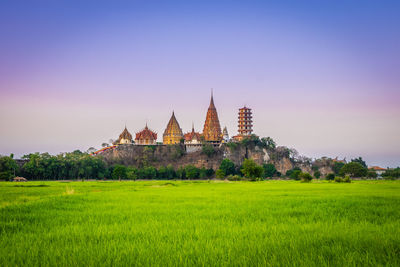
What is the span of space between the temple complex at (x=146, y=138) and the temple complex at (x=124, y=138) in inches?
117

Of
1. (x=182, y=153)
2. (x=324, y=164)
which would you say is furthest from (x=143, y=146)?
(x=324, y=164)

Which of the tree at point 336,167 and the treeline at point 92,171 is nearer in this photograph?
the treeline at point 92,171

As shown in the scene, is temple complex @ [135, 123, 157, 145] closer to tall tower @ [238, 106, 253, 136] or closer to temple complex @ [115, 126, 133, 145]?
temple complex @ [115, 126, 133, 145]

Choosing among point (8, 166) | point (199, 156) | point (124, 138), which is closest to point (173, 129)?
point (199, 156)

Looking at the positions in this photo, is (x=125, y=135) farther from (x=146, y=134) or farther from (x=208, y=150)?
(x=208, y=150)

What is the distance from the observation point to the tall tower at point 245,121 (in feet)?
378

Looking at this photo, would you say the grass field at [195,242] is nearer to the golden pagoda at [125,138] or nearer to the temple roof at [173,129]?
the golden pagoda at [125,138]

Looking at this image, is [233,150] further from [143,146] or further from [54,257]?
[54,257]

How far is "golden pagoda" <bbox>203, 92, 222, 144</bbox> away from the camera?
382 ft

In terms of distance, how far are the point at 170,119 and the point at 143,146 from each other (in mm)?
15027

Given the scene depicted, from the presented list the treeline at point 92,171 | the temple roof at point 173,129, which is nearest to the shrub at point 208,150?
the treeline at point 92,171

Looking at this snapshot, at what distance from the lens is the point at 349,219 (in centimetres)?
1004

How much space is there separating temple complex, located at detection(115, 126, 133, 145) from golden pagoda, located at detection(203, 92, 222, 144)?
Result: 2648cm

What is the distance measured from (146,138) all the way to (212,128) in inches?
940
